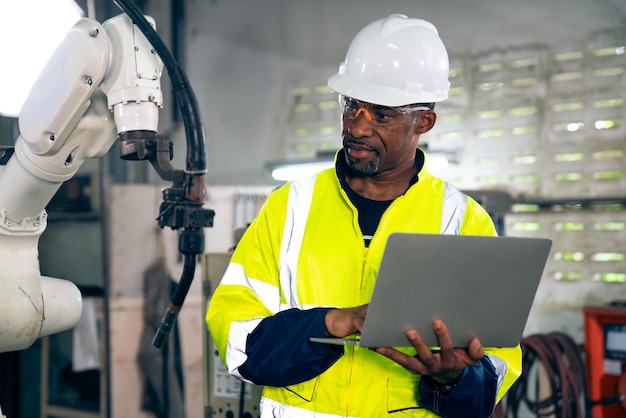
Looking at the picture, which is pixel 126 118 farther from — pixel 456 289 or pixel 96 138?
pixel 456 289

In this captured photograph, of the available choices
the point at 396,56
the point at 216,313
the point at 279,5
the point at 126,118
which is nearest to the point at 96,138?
the point at 126,118

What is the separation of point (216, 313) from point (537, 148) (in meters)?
2.14

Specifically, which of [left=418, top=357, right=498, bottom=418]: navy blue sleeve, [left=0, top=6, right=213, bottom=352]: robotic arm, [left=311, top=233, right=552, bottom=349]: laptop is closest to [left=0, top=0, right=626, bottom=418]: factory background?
[left=0, top=6, right=213, bottom=352]: robotic arm

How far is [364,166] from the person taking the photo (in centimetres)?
163

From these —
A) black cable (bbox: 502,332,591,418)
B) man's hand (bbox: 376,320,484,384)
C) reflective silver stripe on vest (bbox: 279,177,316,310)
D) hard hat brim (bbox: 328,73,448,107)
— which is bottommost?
black cable (bbox: 502,332,591,418)

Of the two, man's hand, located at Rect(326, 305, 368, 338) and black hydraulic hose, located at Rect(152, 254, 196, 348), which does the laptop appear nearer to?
man's hand, located at Rect(326, 305, 368, 338)

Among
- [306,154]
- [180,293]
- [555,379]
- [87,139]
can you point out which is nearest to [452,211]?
[180,293]

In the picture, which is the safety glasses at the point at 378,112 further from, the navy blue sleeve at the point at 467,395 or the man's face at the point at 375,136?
the navy blue sleeve at the point at 467,395

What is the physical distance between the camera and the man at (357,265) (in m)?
1.45

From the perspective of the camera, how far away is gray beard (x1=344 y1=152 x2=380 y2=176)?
5.36ft

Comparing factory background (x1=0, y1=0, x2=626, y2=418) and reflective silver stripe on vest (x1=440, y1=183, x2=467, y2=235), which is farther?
factory background (x1=0, y1=0, x2=626, y2=418)

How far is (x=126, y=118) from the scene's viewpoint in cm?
153

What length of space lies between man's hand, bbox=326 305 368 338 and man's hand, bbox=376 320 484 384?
7cm

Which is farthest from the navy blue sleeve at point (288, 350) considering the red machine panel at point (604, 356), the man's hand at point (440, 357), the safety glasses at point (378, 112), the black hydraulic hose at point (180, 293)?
the red machine panel at point (604, 356)
